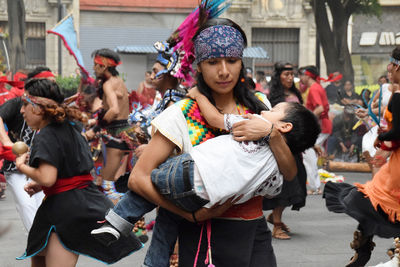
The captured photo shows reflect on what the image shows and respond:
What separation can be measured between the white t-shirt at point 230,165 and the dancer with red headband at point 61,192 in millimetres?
1528

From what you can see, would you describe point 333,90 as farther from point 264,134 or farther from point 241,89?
point 264,134

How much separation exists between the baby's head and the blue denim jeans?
0.46 m

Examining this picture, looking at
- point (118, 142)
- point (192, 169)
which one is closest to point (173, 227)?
point (192, 169)

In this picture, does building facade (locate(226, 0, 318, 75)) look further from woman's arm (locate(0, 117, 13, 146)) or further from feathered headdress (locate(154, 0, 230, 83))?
feathered headdress (locate(154, 0, 230, 83))

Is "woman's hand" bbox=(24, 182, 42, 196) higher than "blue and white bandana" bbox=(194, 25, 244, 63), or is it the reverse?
"blue and white bandana" bbox=(194, 25, 244, 63)

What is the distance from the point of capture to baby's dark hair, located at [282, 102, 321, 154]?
10.8 ft

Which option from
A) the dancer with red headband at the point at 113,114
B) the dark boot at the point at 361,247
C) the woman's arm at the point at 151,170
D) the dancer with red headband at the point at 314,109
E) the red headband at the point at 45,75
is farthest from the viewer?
the dancer with red headband at the point at 314,109

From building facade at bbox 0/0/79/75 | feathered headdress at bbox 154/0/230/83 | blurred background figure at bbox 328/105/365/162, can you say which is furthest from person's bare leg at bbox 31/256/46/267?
building facade at bbox 0/0/79/75

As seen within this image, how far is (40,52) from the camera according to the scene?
36562mm

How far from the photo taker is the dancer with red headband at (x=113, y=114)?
9336 mm

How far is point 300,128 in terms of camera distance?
10.8ft

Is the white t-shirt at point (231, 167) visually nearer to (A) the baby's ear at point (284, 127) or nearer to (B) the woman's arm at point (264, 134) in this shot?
(B) the woman's arm at point (264, 134)

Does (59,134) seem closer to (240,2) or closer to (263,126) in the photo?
(263,126)

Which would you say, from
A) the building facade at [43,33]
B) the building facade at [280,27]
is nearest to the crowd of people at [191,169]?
the building facade at [43,33]
